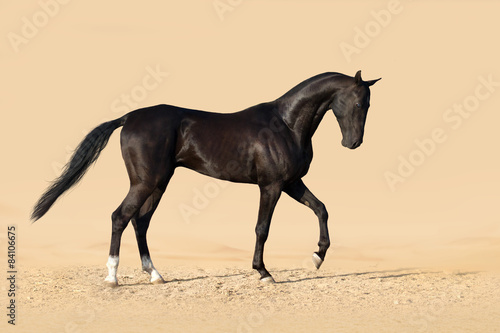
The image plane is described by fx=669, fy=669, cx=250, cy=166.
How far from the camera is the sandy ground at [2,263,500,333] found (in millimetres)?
7898

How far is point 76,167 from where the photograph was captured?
9844 millimetres

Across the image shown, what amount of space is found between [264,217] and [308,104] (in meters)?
1.78

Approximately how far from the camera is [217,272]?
1137cm

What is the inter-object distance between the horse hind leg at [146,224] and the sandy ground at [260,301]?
24 cm

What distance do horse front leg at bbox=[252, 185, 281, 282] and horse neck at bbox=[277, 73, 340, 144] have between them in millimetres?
869

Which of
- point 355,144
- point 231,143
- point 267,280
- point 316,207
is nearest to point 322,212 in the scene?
point 316,207

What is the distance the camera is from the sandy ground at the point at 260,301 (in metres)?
7.90

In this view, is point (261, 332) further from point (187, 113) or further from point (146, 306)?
point (187, 113)

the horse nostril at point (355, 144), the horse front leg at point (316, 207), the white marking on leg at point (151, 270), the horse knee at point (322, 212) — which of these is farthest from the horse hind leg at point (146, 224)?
the horse nostril at point (355, 144)

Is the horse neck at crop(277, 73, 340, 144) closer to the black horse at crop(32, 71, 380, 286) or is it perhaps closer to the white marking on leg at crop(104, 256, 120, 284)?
the black horse at crop(32, 71, 380, 286)

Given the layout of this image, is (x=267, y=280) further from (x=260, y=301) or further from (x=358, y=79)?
(x=358, y=79)

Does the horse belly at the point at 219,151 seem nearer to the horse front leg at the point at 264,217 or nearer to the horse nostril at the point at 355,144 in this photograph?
the horse front leg at the point at 264,217

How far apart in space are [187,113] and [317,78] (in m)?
1.99

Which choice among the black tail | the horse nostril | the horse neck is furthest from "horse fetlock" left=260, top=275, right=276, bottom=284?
the black tail
